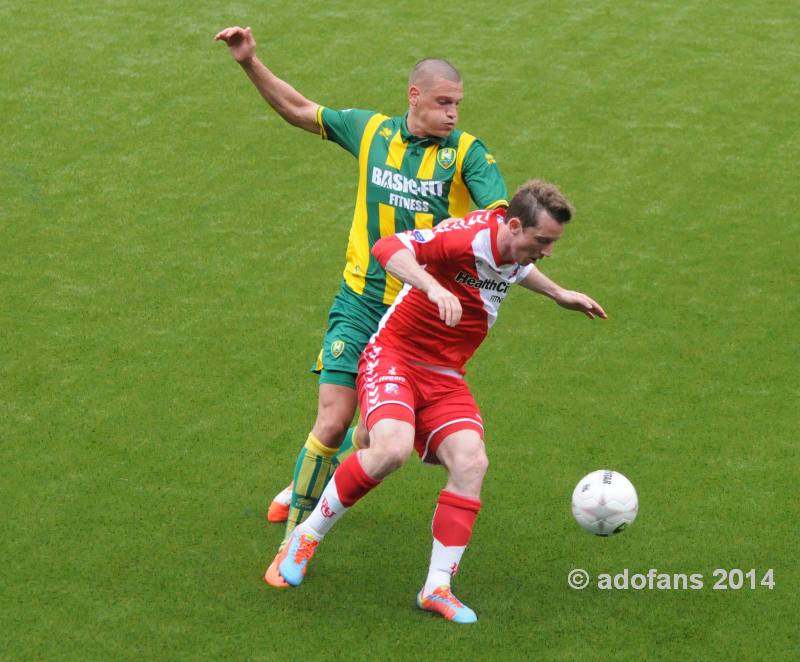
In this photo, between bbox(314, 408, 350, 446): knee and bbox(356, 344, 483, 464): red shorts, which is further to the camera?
bbox(314, 408, 350, 446): knee

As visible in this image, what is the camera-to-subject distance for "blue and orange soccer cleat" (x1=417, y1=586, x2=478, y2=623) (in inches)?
225

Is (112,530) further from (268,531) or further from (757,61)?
(757,61)

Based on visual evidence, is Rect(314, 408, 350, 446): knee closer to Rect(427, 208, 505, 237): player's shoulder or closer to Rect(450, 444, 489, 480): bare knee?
Rect(450, 444, 489, 480): bare knee

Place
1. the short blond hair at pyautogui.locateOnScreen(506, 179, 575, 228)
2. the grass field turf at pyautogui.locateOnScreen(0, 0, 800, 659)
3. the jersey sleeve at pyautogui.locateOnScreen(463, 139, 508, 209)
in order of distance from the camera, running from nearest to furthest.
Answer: the short blond hair at pyautogui.locateOnScreen(506, 179, 575, 228)
the grass field turf at pyautogui.locateOnScreen(0, 0, 800, 659)
the jersey sleeve at pyautogui.locateOnScreen(463, 139, 508, 209)

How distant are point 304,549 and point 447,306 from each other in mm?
1482

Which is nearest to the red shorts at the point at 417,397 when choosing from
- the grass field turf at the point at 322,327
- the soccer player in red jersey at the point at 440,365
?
the soccer player in red jersey at the point at 440,365

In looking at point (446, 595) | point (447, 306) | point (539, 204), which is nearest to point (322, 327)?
point (446, 595)

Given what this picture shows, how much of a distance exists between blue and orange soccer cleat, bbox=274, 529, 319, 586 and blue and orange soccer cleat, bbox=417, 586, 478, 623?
0.57 m

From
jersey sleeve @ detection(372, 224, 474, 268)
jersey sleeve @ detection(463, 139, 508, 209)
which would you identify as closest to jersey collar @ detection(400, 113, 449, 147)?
jersey sleeve @ detection(463, 139, 508, 209)

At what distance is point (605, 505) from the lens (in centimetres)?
594

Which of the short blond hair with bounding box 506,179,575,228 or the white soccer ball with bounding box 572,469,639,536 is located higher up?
the short blond hair with bounding box 506,179,575,228

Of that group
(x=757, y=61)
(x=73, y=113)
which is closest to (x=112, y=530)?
(x=73, y=113)

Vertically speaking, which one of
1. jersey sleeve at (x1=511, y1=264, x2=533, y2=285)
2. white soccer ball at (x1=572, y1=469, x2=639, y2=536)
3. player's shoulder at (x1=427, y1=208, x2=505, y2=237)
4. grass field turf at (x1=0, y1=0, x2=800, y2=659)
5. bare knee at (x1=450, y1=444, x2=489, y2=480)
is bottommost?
grass field turf at (x1=0, y1=0, x2=800, y2=659)

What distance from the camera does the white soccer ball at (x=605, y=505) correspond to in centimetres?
595
